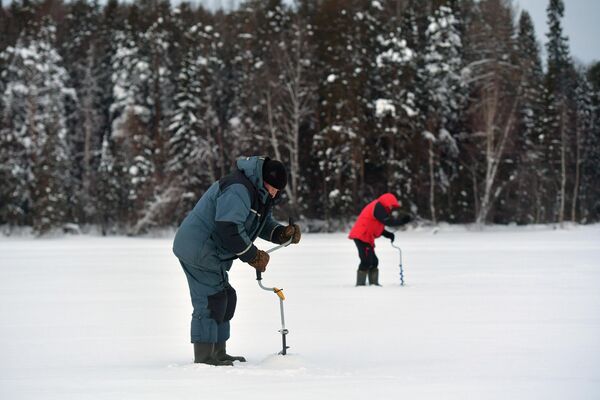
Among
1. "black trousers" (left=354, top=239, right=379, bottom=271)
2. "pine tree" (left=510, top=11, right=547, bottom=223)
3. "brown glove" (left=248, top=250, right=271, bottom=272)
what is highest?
"pine tree" (left=510, top=11, right=547, bottom=223)

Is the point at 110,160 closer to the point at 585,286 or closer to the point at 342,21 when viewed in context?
the point at 342,21

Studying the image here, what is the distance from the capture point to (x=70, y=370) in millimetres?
6391

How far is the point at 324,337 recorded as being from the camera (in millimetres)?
8211

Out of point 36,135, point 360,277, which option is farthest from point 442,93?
point 360,277

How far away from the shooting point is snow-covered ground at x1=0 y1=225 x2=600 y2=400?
545 cm

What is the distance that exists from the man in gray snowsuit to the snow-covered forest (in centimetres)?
3380

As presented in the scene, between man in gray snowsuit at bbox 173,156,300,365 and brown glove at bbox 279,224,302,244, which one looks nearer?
man in gray snowsuit at bbox 173,156,300,365

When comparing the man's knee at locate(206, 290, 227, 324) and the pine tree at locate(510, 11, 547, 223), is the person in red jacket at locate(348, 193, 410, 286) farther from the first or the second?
the pine tree at locate(510, 11, 547, 223)

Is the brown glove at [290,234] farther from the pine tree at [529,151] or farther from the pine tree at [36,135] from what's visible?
the pine tree at [529,151]

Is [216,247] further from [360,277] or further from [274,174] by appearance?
[360,277]

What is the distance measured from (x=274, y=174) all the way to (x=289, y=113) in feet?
121

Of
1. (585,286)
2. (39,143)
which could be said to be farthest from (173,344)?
(39,143)

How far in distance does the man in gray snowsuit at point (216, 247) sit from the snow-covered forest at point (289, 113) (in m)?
33.8

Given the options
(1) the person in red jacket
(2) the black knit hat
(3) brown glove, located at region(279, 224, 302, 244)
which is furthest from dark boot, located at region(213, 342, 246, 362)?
(1) the person in red jacket
